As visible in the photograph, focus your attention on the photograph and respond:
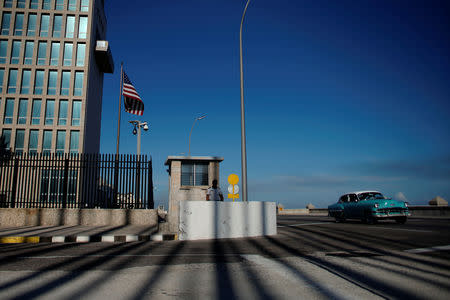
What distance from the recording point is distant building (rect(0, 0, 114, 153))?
37.9 meters

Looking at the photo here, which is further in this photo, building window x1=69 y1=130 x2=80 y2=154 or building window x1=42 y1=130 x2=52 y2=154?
building window x1=69 y1=130 x2=80 y2=154

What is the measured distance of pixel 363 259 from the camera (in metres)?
5.21

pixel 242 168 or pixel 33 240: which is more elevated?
pixel 242 168

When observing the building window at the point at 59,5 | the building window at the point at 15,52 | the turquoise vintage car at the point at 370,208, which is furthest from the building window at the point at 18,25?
the turquoise vintage car at the point at 370,208

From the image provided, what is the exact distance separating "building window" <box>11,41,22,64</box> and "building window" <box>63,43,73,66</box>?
17.1ft

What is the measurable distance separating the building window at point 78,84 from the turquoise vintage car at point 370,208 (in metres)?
35.7

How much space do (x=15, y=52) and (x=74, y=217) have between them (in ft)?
122

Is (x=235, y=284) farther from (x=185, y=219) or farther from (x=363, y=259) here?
(x=185, y=219)

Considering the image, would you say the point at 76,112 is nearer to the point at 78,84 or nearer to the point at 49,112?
the point at 49,112

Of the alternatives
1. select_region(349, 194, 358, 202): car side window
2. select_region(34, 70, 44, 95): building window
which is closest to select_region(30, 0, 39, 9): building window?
select_region(34, 70, 44, 95): building window

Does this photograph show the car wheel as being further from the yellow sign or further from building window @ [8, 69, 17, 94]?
building window @ [8, 69, 17, 94]

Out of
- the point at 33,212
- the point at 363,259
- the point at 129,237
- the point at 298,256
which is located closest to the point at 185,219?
the point at 129,237

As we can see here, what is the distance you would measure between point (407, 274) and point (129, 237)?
7257mm

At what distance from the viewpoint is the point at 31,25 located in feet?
132
